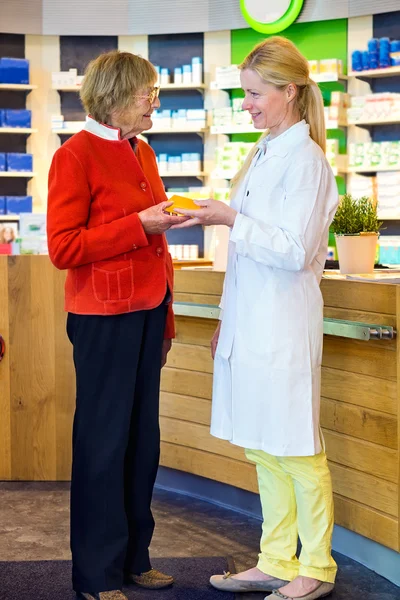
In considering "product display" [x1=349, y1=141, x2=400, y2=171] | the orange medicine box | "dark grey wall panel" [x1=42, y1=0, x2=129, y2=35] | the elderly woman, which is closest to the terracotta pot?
the elderly woman

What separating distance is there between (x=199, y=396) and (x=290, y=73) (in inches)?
63.5

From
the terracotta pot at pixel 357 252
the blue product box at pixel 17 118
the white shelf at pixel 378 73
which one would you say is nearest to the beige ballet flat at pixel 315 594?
the terracotta pot at pixel 357 252

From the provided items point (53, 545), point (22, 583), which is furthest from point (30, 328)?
point (22, 583)

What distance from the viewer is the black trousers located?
2.53m

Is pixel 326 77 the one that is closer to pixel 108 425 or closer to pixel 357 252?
pixel 357 252

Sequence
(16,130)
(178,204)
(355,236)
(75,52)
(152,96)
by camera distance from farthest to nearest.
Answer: (75,52)
(16,130)
(355,236)
(152,96)
(178,204)

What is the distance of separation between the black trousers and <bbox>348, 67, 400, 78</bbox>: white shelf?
5.04 metres

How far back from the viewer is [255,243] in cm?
240

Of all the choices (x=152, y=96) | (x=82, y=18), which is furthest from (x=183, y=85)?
(x=152, y=96)

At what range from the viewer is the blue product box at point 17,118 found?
8202 mm

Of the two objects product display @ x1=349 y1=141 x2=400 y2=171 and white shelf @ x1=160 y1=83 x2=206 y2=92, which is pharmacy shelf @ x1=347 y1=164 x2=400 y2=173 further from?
white shelf @ x1=160 y1=83 x2=206 y2=92

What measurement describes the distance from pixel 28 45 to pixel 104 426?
672 cm

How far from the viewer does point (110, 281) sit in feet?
8.13

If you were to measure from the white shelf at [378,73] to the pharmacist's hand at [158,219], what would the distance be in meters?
5.13
